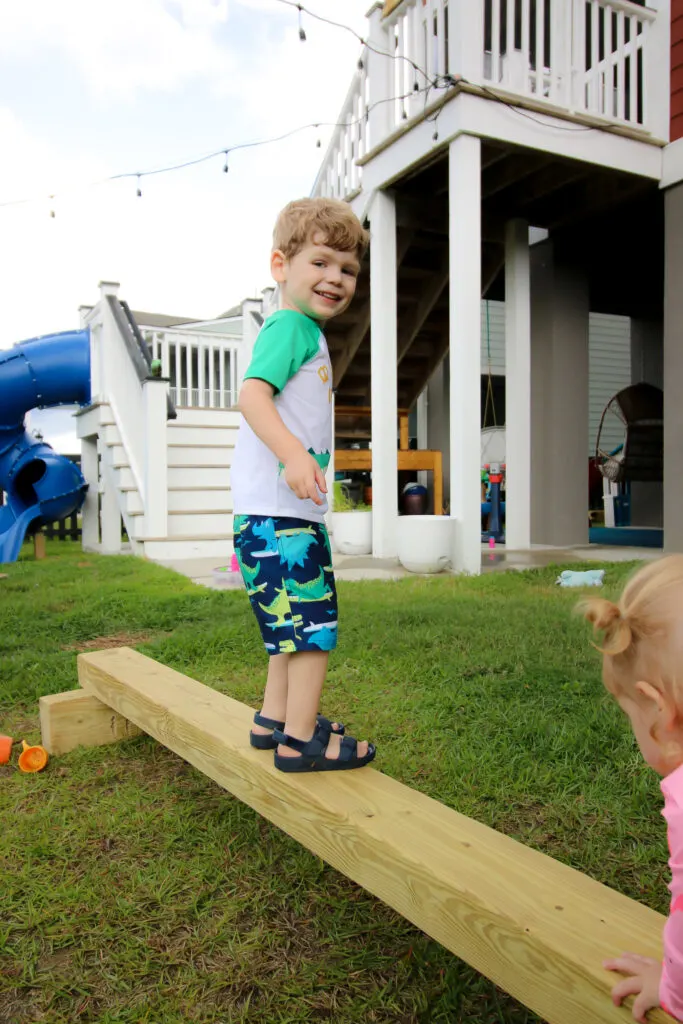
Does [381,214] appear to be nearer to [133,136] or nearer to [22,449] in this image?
[133,136]

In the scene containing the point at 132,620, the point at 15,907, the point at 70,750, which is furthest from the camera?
the point at 132,620

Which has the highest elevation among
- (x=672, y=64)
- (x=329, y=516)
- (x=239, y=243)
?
(x=239, y=243)

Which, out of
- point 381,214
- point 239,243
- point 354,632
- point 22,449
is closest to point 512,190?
point 381,214

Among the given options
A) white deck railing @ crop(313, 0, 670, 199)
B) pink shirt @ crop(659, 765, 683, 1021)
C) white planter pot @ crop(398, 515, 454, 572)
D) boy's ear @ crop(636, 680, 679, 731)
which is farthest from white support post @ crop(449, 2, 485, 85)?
pink shirt @ crop(659, 765, 683, 1021)

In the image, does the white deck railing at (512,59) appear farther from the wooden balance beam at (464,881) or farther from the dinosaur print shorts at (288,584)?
the wooden balance beam at (464,881)

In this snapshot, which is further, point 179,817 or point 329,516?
point 329,516

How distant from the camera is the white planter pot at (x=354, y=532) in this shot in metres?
6.54

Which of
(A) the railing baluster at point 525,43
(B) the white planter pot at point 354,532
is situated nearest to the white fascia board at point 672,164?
(A) the railing baluster at point 525,43

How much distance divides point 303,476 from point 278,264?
518 millimetres

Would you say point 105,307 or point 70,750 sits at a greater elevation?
point 105,307

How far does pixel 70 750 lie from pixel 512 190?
246 inches

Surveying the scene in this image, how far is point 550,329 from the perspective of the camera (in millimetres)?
7488

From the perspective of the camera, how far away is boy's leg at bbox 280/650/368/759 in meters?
1.48

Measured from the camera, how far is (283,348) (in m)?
1.47
